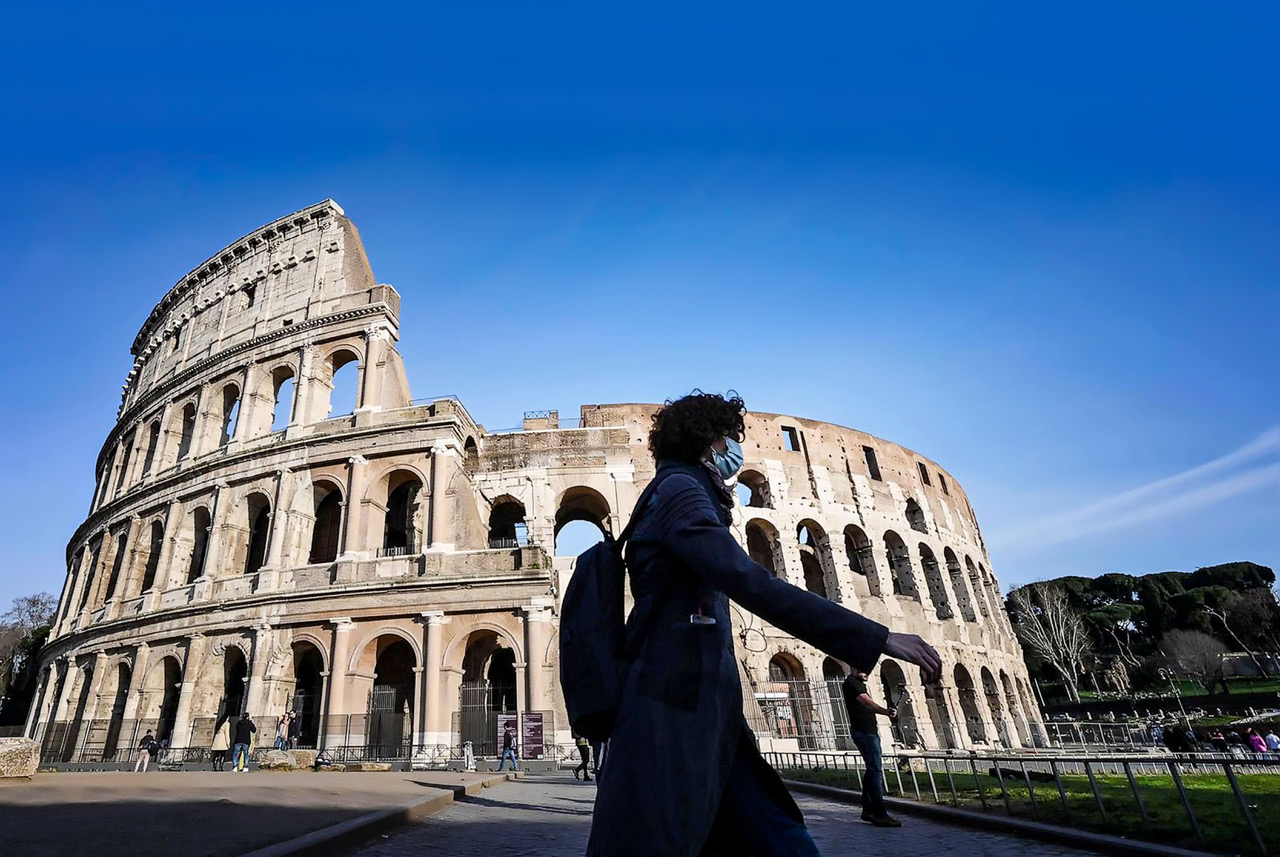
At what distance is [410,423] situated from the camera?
19.2 meters

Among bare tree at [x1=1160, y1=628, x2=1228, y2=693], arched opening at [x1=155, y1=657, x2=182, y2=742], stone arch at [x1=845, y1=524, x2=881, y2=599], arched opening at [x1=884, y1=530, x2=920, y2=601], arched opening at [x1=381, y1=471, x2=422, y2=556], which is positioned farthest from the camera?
bare tree at [x1=1160, y1=628, x2=1228, y2=693]

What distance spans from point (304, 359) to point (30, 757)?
14.5 meters

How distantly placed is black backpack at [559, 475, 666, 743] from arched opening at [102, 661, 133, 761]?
Result: 22538 mm

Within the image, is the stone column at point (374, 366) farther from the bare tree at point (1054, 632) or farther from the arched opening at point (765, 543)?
the bare tree at point (1054, 632)

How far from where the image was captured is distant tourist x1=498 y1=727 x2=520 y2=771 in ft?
46.5

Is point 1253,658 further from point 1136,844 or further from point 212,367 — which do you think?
point 212,367

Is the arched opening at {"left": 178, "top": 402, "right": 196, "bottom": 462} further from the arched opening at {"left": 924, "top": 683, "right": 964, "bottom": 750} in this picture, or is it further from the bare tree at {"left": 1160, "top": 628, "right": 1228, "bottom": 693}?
the bare tree at {"left": 1160, "top": 628, "right": 1228, "bottom": 693}

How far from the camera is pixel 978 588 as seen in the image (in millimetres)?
29828

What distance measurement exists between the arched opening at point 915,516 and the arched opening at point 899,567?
183 centimetres

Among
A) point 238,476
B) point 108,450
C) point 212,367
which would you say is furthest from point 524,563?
point 108,450

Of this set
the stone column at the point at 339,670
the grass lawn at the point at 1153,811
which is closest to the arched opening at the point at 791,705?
the stone column at the point at 339,670

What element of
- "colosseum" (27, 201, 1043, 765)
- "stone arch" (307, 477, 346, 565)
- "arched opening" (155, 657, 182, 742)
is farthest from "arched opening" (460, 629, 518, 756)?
"arched opening" (155, 657, 182, 742)

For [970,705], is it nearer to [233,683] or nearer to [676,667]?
[233,683]

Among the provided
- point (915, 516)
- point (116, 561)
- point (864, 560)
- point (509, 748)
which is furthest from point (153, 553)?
point (915, 516)
